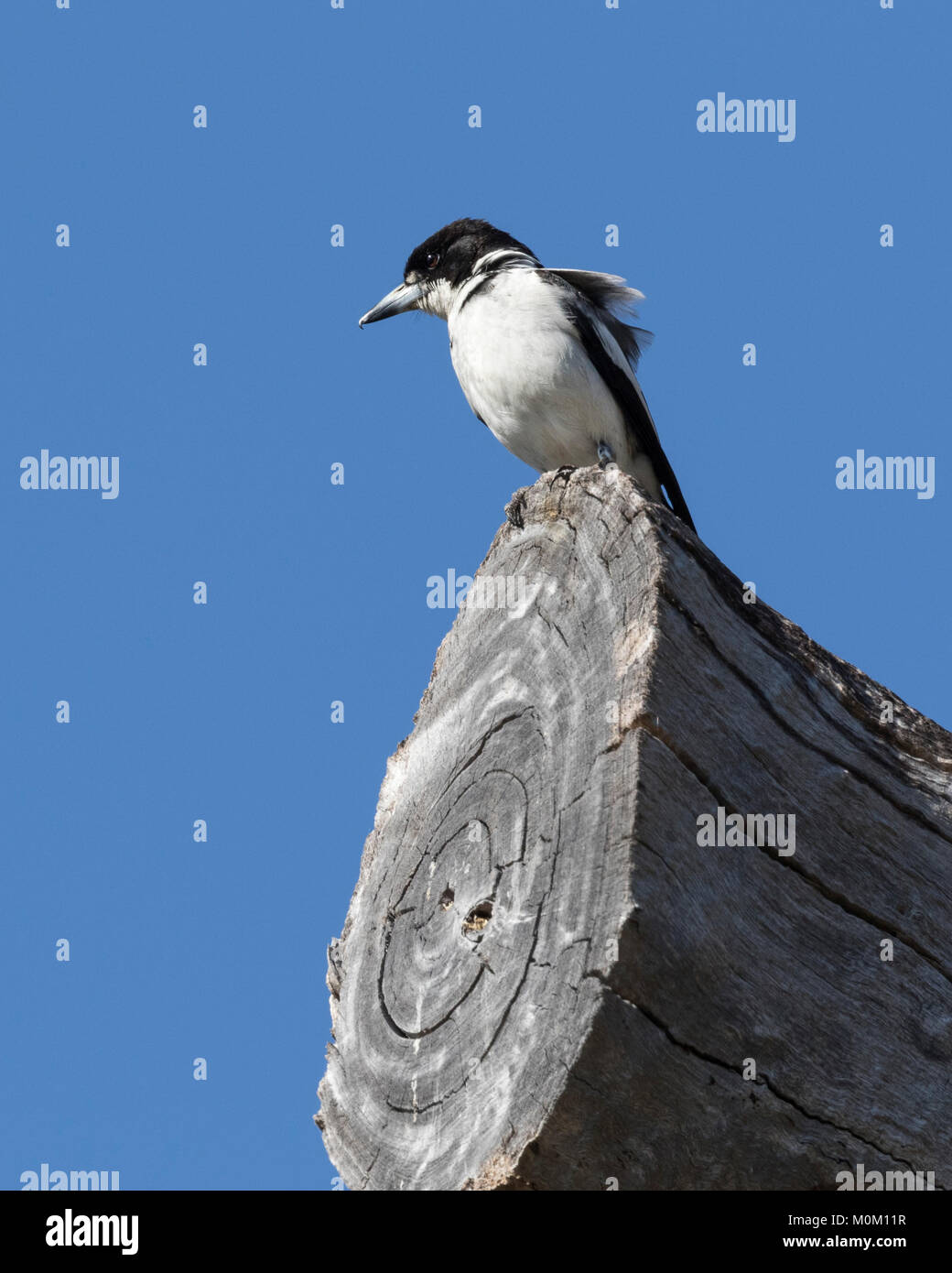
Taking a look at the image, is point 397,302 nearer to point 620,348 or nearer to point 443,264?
point 443,264

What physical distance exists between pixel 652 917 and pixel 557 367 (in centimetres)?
411

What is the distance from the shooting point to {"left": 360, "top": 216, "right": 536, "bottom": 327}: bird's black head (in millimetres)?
7961

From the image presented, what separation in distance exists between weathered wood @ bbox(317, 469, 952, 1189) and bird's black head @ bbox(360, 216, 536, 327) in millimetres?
4664

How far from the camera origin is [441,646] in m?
4.07

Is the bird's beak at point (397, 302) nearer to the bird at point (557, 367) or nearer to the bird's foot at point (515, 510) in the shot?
the bird at point (557, 367)

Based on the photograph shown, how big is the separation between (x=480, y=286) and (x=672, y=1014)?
5124mm

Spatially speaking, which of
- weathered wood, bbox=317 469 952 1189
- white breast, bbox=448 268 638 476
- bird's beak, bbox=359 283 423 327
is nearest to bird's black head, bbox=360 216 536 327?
bird's beak, bbox=359 283 423 327

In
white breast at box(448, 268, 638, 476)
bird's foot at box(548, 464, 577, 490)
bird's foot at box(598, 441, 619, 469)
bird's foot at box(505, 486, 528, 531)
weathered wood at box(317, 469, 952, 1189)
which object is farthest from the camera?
bird's foot at box(598, 441, 619, 469)

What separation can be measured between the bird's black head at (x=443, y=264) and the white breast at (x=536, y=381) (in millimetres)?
1056

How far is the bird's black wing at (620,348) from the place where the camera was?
22.0ft

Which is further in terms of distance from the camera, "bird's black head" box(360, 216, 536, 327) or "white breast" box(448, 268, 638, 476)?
"bird's black head" box(360, 216, 536, 327)

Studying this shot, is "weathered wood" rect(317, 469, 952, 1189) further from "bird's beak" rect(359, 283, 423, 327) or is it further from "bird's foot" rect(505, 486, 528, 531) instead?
"bird's beak" rect(359, 283, 423, 327)

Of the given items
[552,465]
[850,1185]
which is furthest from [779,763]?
[552,465]

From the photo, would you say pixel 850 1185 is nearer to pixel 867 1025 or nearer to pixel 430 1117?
pixel 867 1025
